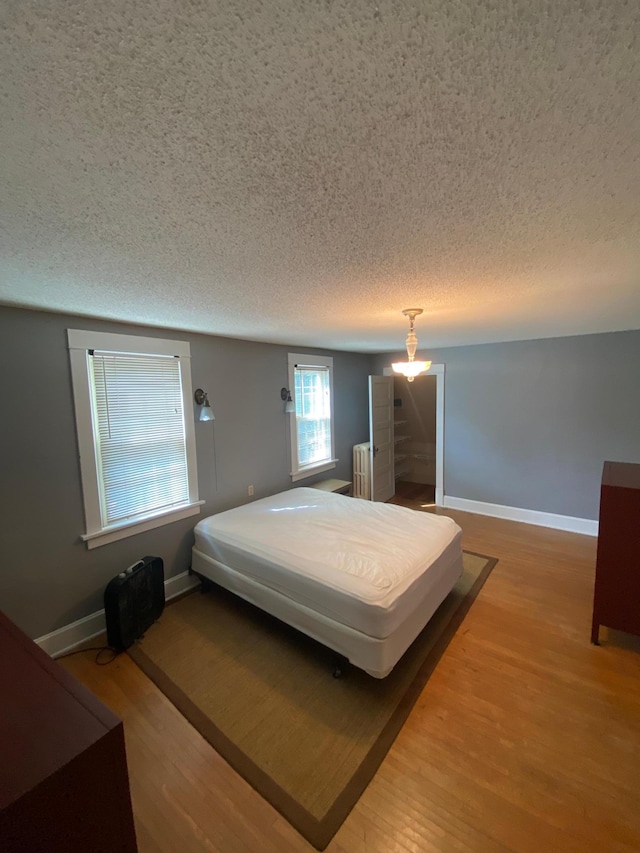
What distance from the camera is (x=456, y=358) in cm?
460

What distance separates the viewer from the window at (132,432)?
2354mm

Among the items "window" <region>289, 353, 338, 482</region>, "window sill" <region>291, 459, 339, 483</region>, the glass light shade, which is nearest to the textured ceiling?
the glass light shade

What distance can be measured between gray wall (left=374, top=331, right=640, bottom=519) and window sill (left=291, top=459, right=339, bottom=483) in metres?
1.69

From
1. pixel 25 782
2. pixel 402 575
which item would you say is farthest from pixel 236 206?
pixel 402 575

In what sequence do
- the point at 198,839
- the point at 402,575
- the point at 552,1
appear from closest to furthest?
the point at 552,1, the point at 198,839, the point at 402,575

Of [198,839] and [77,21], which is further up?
[77,21]

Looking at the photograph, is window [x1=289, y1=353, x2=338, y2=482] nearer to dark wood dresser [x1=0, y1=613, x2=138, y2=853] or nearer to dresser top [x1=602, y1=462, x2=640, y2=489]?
dresser top [x1=602, y1=462, x2=640, y2=489]

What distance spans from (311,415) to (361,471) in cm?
122

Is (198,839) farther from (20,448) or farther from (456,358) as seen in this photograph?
(456,358)

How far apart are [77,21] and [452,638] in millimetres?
3059

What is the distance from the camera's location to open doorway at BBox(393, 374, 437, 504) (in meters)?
6.17

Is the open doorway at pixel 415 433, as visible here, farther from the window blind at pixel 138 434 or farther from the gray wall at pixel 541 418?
the window blind at pixel 138 434

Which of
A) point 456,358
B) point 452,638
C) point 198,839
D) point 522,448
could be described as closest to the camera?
point 198,839

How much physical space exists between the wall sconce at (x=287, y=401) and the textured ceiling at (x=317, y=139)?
2.35 meters
